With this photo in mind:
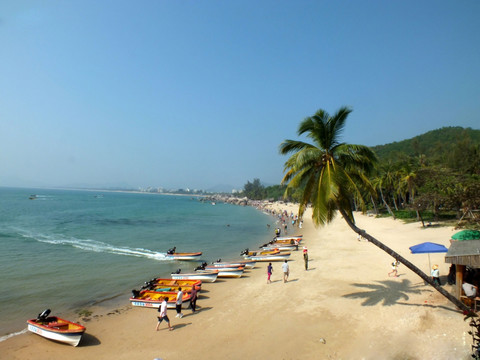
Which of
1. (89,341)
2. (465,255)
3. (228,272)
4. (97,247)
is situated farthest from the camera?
(97,247)

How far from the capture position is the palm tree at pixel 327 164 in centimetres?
990

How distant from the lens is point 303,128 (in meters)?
11.0

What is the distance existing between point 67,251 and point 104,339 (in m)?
19.8

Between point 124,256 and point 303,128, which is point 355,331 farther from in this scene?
point 124,256

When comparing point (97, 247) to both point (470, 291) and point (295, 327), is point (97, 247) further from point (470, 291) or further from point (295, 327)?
point (470, 291)

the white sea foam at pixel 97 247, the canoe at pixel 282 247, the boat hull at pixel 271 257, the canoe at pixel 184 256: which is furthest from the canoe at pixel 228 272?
the canoe at pixel 282 247

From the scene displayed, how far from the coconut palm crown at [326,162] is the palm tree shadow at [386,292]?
4282mm

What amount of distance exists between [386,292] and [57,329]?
45.7ft

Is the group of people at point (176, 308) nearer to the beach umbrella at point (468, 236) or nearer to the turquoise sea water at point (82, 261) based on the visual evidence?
the turquoise sea water at point (82, 261)

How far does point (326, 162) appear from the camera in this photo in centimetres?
1029

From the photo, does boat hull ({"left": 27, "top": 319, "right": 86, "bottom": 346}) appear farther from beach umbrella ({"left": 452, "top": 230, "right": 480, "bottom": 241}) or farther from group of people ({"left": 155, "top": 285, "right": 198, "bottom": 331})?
beach umbrella ({"left": 452, "top": 230, "right": 480, "bottom": 241})

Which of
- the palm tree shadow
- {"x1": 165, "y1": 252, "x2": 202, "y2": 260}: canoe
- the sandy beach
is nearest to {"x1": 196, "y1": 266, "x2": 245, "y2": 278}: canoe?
the sandy beach

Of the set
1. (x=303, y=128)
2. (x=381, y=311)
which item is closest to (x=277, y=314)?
(x=381, y=311)

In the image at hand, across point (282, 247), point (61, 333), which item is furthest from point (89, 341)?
point (282, 247)
